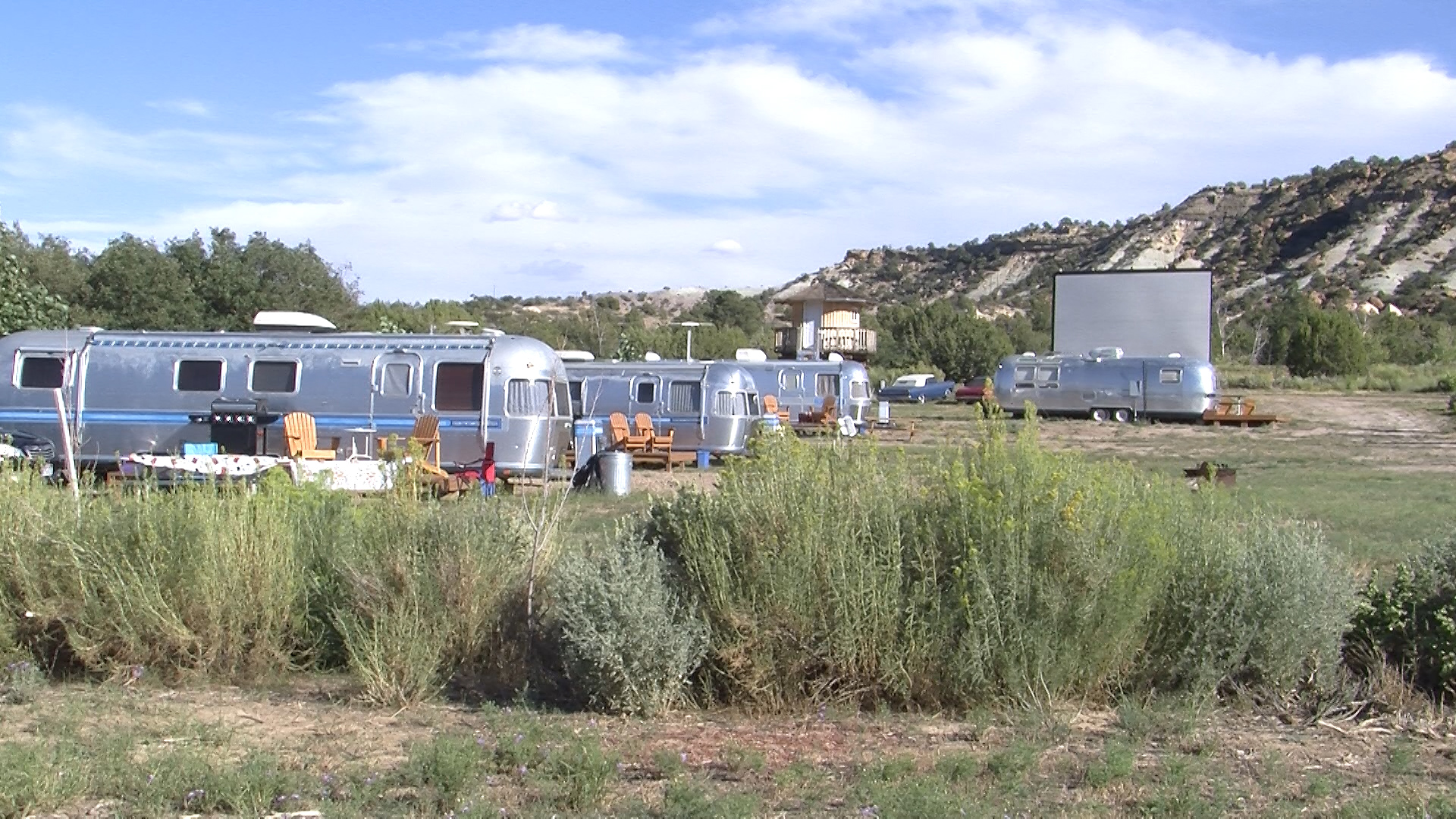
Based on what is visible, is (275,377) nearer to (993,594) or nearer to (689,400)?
(689,400)

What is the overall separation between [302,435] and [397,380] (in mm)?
1381

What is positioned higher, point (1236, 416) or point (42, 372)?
point (42, 372)

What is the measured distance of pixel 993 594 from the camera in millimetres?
5812

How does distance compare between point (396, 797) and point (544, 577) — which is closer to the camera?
point (396, 797)

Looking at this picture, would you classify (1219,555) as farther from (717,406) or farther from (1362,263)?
(1362,263)

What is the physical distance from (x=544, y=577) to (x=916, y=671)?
1.98 m

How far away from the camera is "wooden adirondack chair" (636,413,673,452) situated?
19.5 meters

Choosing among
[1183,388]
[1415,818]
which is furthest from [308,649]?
[1183,388]

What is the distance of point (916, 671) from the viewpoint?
591cm

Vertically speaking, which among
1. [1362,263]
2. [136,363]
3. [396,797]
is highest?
[1362,263]

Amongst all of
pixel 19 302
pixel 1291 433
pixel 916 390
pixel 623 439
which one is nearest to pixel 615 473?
pixel 623 439

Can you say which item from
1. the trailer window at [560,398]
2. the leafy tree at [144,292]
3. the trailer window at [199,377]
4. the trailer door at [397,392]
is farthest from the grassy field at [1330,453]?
the leafy tree at [144,292]

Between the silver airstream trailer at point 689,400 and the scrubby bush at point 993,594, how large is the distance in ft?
50.5

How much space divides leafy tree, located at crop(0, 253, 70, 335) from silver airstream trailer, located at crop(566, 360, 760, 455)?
26.7ft
